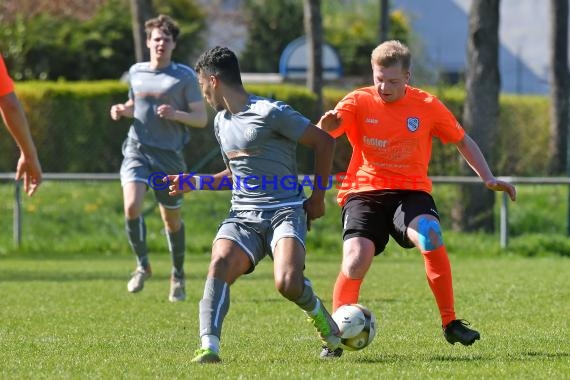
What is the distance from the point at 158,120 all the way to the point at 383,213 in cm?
378

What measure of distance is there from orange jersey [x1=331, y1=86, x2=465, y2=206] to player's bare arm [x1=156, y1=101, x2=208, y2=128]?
2.99m

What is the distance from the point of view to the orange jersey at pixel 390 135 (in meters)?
7.90

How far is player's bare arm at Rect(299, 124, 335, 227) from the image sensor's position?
23.4ft

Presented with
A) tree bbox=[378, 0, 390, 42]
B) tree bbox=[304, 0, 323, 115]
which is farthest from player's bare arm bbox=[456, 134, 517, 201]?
tree bbox=[378, 0, 390, 42]

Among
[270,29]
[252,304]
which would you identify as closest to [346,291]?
[252,304]

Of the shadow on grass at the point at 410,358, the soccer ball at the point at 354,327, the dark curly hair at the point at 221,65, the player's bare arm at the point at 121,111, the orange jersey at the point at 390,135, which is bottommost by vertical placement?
the shadow on grass at the point at 410,358

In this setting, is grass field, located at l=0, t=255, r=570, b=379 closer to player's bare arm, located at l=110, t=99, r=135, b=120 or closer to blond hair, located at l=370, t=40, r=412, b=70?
player's bare arm, located at l=110, t=99, r=135, b=120

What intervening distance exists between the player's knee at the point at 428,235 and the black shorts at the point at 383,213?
9cm

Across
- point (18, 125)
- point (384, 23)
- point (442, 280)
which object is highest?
point (18, 125)

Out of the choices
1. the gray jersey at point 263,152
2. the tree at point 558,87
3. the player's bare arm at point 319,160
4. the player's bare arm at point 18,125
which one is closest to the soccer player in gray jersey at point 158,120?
the gray jersey at point 263,152

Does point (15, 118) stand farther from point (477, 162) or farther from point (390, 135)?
point (477, 162)

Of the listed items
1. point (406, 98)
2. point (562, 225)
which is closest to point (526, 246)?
point (562, 225)

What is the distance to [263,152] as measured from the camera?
24.0 ft

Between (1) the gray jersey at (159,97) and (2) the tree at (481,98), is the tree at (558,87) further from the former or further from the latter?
(1) the gray jersey at (159,97)
